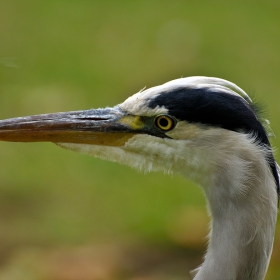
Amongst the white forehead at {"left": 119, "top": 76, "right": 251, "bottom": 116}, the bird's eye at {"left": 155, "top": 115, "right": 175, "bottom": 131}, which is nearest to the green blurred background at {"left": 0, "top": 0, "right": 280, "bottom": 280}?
the white forehead at {"left": 119, "top": 76, "right": 251, "bottom": 116}

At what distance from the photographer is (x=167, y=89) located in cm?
302

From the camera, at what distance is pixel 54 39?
28.1 feet

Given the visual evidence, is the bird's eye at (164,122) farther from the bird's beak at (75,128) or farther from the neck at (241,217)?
the neck at (241,217)

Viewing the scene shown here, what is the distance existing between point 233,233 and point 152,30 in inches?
241

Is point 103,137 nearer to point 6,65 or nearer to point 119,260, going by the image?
point 119,260

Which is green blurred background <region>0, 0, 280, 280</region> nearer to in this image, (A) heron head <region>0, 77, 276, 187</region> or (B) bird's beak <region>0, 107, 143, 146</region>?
(A) heron head <region>0, 77, 276, 187</region>

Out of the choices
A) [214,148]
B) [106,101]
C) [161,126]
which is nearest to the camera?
[214,148]

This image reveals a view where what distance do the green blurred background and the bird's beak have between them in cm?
78

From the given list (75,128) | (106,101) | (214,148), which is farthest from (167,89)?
(106,101)

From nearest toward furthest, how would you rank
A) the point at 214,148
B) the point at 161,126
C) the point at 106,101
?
the point at 214,148, the point at 161,126, the point at 106,101

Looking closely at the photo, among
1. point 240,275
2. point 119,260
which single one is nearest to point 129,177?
point 119,260

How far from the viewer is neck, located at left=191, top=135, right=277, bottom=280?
2.93 metres

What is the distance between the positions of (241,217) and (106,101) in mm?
4533

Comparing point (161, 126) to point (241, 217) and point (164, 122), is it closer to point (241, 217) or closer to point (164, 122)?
point (164, 122)
